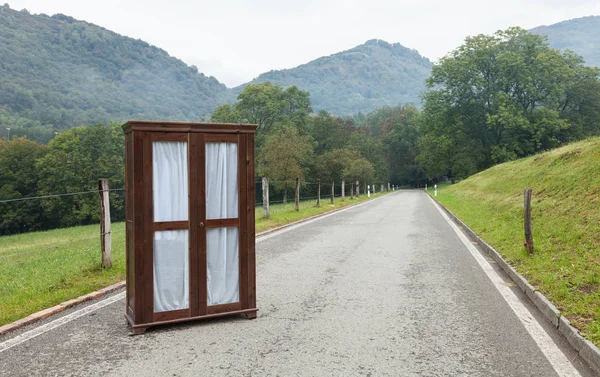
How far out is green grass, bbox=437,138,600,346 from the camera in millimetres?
5305

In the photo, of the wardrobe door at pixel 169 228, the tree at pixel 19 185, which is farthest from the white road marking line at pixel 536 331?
the tree at pixel 19 185

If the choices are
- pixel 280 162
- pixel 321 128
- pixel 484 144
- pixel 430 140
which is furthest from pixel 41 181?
pixel 484 144

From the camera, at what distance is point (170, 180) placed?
4.87m

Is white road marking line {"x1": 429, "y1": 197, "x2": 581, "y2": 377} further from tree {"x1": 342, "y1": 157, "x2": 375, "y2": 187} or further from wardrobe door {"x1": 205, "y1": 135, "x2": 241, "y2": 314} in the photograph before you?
tree {"x1": 342, "y1": 157, "x2": 375, "y2": 187}

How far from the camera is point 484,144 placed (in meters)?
57.8

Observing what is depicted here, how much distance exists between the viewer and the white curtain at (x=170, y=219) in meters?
4.80

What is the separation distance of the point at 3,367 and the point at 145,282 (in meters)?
1.40

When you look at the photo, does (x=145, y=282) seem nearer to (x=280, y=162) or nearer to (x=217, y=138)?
(x=217, y=138)

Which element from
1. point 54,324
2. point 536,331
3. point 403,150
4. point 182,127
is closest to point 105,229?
point 54,324

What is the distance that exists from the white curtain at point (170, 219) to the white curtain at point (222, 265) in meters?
0.27

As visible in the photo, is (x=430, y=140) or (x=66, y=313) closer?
(x=66, y=313)

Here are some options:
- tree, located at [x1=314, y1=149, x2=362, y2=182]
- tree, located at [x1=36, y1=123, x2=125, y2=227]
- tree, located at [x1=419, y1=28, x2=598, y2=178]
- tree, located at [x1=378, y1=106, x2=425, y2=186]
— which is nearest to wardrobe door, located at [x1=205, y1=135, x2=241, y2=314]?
tree, located at [x1=314, y1=149, x2=362, y2=182]

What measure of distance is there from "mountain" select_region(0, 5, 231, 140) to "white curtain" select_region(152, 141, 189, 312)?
10189 cm

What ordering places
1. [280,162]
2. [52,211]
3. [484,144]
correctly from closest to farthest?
1. [280,162]
2. [52,211]
3. [484,144]
